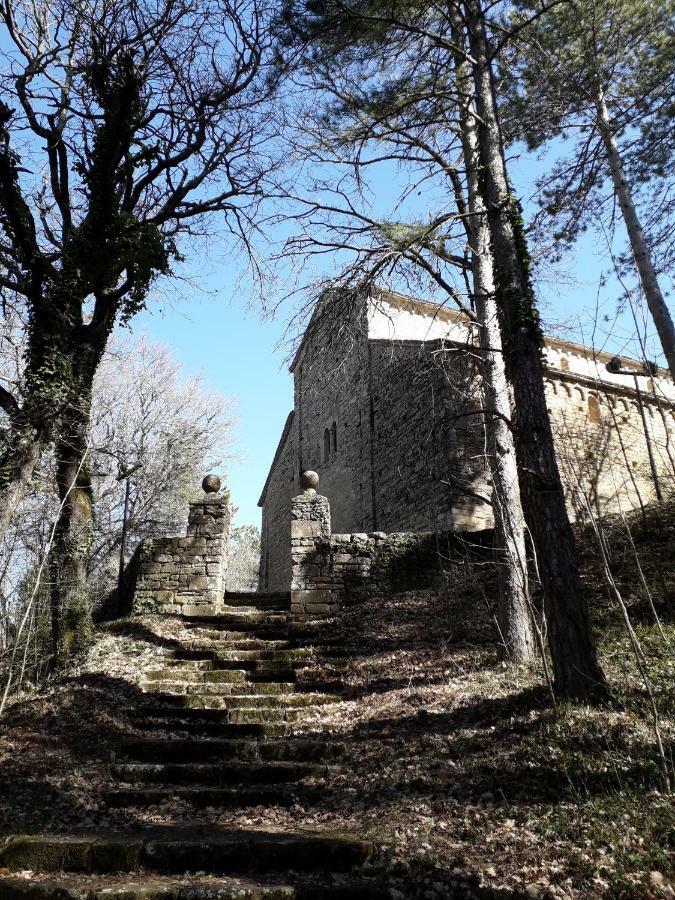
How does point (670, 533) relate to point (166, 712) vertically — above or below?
above

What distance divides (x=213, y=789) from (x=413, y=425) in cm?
944

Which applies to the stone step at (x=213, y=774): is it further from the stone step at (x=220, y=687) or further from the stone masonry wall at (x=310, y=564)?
the stone masonry wall at (x=310, y=564)

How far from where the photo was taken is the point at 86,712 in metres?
6.09

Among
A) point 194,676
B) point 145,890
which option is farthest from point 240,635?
point 145,890

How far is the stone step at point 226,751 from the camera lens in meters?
5.42

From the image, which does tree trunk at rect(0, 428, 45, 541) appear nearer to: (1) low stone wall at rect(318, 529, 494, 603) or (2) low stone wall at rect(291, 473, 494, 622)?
(2) low stone wall at rect(291, 473, 494, 622)

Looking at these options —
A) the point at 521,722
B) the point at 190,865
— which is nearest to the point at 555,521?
the point at 521,722

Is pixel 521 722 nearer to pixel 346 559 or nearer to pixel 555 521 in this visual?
pixel 555 521

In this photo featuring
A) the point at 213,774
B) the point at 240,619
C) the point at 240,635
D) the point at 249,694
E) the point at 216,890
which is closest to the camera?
the point at 216,890

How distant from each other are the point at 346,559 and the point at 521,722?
538cm

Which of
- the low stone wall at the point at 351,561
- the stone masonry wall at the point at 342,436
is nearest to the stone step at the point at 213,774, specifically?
the low stone wall at the point at 351,561

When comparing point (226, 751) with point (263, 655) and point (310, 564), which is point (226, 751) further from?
point (310, 564)

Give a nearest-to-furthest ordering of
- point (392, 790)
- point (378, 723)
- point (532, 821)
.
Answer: point (532, 821), point (392, 790), point (378, 723)

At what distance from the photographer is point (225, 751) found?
546 centimetres
